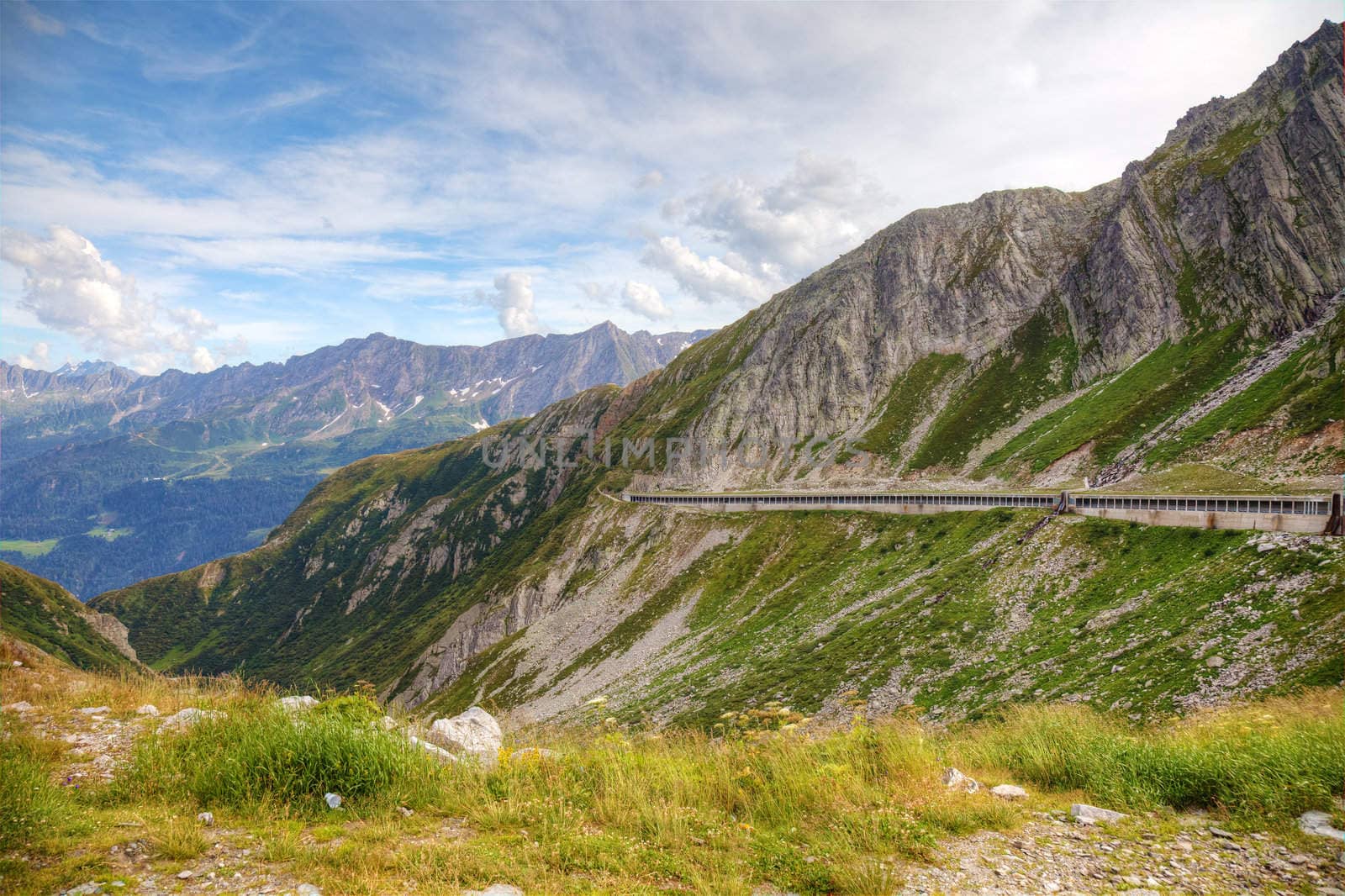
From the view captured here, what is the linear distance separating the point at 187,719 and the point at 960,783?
1583cm

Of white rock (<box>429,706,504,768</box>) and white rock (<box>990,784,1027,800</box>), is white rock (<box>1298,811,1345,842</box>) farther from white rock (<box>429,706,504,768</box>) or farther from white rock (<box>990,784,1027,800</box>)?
white rock (<box>429,706,504,768</box>)

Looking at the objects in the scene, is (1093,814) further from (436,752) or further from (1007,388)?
(1007,388)

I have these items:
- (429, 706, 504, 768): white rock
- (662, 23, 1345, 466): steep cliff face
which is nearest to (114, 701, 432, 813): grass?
(429, 706, 504, 768): white rock

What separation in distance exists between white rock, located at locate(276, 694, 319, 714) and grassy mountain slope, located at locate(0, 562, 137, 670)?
19258cm

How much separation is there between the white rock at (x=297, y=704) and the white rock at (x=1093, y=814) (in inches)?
584

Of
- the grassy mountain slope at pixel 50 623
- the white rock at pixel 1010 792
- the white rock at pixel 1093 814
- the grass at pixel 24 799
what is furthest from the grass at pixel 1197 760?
the grassy mountain slope at pixel 50 623

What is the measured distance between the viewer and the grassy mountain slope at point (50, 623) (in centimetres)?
16150

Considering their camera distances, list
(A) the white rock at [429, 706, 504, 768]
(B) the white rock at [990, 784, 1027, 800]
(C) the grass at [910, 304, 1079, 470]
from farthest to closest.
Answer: (C) the grass at [910, 304, 1079, 470] → (A) the white rock at [429, 706, 504, 768] → (B) the white rock at [990, 784, 1027, 800]

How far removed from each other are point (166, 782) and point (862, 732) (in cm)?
1314

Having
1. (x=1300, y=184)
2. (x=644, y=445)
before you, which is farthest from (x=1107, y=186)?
(x=644, y=445)

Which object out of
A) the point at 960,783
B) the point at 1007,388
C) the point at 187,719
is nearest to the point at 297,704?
the point at 187,719

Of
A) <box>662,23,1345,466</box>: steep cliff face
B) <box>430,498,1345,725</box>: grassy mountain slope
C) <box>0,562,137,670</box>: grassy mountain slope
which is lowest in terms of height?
<box>0,562,137,670</box>: grassy mountain slope

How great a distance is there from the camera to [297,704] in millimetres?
14484

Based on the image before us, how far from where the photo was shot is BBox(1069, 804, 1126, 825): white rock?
9938mm
